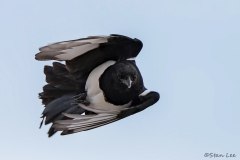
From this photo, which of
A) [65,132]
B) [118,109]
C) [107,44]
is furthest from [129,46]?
[65,132]

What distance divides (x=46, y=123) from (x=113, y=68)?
1.54 m

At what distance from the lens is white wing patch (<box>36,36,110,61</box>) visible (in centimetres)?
1062

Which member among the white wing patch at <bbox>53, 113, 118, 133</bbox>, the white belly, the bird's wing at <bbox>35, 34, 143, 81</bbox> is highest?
the bird's wing at <bbox>35, 34, 143, 81</bbox>

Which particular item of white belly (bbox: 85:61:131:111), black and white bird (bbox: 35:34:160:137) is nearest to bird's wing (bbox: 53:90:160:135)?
black and white bird (bbox: 35:34:160:137)

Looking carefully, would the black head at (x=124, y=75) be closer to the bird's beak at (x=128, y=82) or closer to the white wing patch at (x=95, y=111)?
the bird's beak at (x=128, y=82)

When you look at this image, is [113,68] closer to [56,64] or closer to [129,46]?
[129,46]

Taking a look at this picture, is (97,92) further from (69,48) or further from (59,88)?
(69,48)

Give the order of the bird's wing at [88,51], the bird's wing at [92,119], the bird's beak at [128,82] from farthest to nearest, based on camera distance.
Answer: the bird's beak at [128,82], the bird's wing at [88,51], the bird's wing at [92,119]

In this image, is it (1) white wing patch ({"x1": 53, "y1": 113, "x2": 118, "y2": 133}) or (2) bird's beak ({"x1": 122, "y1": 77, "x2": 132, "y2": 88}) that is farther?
(2) bird's beak ({"x1": 122, "y1": 77, "x2": 132, "y2": 88})

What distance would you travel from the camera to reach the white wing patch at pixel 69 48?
10.6 metres

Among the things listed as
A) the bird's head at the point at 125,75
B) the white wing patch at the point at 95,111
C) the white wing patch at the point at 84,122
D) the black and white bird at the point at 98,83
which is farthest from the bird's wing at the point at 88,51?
the white wing patch at the point at 84,122

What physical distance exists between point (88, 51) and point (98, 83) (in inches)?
25.7

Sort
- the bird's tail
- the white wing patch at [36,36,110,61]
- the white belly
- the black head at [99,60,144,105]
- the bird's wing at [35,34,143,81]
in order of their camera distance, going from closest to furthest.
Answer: the white wing patch at [36,36,110,61]
the bird's wing at [35,34,143,81]
the black head at [99,60,144,105]
the white belly
the bird's tail

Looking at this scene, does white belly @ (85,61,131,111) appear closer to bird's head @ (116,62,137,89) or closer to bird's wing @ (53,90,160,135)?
bird's head @ (116,62,137,89)
